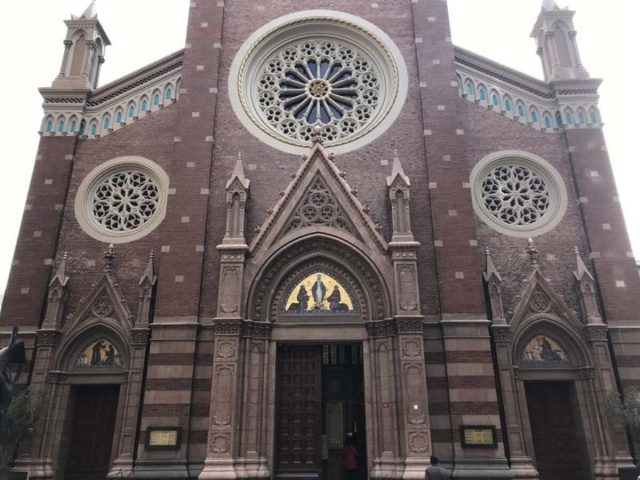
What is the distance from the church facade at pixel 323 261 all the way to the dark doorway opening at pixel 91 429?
8 centimetres

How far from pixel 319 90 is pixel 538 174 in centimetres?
952

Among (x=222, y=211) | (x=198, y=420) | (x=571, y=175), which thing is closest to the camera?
(x=198, y=420)

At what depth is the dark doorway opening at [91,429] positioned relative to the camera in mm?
18562

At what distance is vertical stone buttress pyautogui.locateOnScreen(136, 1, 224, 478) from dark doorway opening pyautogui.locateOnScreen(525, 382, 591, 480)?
1171 cm

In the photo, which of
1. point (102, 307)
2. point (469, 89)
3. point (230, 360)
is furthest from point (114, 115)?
point (469, 89)

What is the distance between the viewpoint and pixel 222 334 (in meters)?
17.2

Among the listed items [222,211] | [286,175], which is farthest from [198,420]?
[286,175]

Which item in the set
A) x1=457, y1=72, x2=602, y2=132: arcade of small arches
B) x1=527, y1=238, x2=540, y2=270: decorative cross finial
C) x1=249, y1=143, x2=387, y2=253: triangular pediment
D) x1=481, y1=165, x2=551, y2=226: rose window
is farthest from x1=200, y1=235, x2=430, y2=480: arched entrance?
x1=457, y1=72, x2=602, y2=132: arcade of small arches

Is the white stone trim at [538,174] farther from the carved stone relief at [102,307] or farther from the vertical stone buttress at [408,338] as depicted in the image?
the carved stone relief at [102,307]

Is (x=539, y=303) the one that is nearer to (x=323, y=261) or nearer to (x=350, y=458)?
(x=323, y=261)

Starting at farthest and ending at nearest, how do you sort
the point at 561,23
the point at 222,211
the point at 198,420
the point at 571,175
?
the point at 561,23, the point at 571,175, the point at 222,211, the point at 198,420

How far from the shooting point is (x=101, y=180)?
71.4 ft

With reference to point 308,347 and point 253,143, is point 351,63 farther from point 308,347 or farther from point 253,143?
point 308,347

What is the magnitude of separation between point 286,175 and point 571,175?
37.2 ft
